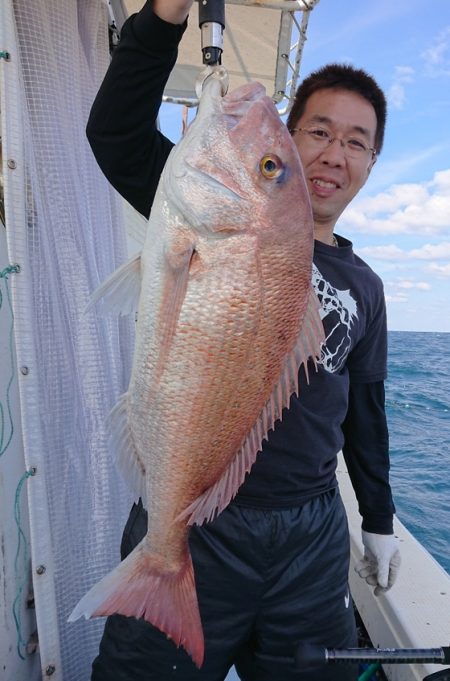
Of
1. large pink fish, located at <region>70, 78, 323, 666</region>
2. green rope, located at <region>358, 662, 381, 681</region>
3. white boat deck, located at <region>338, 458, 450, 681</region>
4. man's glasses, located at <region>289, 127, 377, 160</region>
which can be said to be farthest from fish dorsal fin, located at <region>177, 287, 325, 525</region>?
green rope, located at <region>358, 662, 381, 681</region>

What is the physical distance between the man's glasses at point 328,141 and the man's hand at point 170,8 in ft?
2.79

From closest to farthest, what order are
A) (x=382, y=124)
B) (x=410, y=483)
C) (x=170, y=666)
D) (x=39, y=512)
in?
(x=170, y=666)
(x=39, y=512)
(x=382, y=124)
(x=410, y=483)

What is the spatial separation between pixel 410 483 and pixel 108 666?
8.47 m

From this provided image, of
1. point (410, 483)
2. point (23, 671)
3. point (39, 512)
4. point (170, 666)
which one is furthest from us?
point (410, 483)

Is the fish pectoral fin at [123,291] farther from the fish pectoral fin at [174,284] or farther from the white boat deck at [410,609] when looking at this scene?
the white boat deck at [410,609]

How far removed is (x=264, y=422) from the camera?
4.79ft

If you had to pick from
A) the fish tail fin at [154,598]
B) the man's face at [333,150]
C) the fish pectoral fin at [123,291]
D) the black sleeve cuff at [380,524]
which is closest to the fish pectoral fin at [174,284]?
the fish pectoral fin at [123,291]

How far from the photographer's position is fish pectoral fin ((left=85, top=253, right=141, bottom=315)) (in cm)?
141

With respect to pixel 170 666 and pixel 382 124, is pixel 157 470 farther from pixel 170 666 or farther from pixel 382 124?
pixel 382 124

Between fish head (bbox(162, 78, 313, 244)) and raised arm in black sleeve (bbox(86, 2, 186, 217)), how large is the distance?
165 millimetres

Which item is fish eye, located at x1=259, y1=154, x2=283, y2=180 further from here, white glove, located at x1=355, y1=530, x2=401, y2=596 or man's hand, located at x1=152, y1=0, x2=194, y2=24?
white glove, located at x1=355, y1=530, x2=401, y2=596

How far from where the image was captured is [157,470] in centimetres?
146

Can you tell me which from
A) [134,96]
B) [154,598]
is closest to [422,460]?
[154,598]

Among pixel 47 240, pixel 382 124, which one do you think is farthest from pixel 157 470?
pixel 382 124
